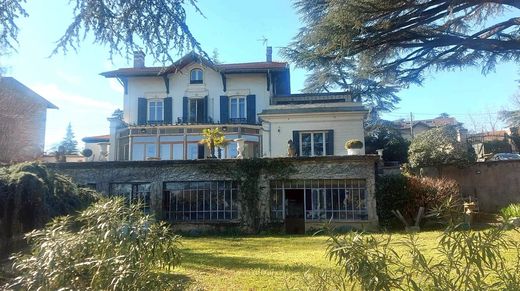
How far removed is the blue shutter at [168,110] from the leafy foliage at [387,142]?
15643mm

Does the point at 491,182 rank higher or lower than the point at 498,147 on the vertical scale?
lower

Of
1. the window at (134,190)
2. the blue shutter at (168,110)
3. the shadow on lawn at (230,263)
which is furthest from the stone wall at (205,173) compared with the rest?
the blue shutter at (168,110)

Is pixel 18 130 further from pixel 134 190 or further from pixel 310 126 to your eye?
pixel 310 126

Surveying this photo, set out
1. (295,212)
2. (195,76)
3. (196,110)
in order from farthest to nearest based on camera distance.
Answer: (195,76)
(196,110)
(295,212)

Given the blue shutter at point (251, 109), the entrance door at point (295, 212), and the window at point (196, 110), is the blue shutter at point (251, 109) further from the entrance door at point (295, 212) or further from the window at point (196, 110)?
the entrance door at point (295, 212)

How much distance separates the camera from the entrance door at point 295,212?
1972 centimetres

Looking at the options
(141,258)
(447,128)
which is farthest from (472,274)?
(447,128)

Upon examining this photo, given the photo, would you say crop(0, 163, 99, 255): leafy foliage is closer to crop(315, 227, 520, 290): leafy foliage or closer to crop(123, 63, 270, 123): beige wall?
crop(315, 227, 520, 290): leafy foliage

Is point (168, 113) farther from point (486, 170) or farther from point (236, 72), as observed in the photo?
point (486, 170)

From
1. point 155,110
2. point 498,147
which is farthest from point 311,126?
point 498,147

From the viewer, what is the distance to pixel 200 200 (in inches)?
805

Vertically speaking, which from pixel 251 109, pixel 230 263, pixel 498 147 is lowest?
pixel 230 263

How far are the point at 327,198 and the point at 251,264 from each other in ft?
33.5

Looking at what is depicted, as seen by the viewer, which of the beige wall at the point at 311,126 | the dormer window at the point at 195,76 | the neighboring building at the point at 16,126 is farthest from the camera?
the dormer window at the point at 195,76
